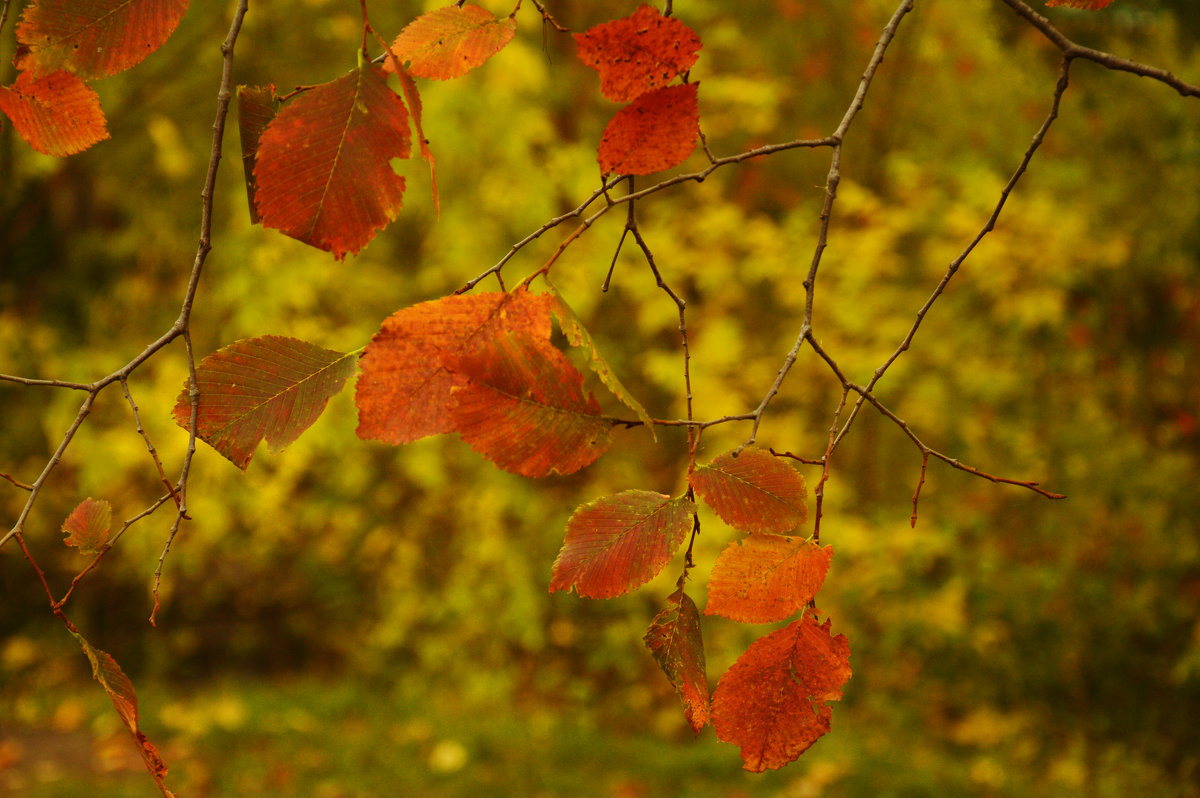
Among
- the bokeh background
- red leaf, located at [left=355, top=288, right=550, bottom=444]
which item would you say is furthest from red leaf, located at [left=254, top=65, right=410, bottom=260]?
the bokeh background

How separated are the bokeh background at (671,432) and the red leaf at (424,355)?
2.74m

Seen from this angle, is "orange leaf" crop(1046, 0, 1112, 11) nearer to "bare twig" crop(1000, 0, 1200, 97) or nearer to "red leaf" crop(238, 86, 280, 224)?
"bare twig" crop(1000, 0, 1200, 97)

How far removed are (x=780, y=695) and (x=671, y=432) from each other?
181 inches

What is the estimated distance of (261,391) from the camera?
1.73ft

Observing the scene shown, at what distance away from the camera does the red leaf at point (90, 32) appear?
0.52m

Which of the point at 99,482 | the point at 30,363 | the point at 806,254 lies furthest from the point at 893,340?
the point at 30,363

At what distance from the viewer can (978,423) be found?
4430 mm

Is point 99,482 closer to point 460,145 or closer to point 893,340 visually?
point 460,145

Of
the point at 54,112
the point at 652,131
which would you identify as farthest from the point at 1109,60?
the point at 54,112

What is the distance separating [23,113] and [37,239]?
171 inches

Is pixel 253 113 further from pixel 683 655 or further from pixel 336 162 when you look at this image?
pixel 683 655

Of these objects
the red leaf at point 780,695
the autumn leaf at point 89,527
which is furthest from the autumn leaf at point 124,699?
the red leaf at point 780,695

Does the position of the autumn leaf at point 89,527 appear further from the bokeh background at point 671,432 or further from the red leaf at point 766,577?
the bokeh background at point 671,432

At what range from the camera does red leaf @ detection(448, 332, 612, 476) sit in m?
0.47
